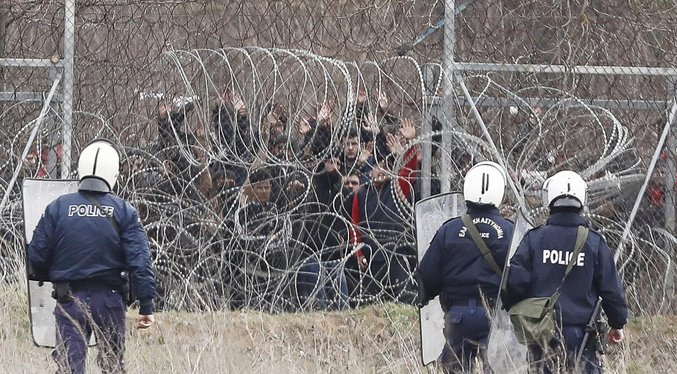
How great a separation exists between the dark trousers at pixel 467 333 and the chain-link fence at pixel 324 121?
72.0 inches

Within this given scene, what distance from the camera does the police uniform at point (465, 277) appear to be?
22.9 ft

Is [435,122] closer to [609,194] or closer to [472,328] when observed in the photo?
[609,194]

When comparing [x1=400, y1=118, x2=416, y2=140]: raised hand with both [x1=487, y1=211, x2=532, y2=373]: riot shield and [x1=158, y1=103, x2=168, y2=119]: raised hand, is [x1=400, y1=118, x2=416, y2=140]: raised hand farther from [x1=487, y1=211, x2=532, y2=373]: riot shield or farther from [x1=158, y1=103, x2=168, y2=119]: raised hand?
[x1=487, y1=211, x2=532, y2=373]: riot shield

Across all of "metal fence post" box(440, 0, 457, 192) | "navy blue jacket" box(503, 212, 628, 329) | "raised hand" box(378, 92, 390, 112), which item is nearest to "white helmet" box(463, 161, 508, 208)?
"navy blue jacket" box(503, 212, 628, 329)

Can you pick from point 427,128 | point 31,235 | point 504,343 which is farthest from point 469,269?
→ point 31,235

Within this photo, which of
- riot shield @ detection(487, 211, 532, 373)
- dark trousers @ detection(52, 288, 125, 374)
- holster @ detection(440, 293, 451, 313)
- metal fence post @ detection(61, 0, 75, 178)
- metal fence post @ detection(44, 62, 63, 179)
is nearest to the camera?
dark trousers @ detection(52, 288, 125, 374)

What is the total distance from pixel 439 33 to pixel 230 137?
1619 mm

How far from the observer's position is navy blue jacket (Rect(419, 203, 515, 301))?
6.97 m

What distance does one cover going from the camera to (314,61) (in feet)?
29.0

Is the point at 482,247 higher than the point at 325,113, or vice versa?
the point at 325,113

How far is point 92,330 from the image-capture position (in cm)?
686

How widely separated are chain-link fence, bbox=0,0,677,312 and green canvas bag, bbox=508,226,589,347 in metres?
2.24

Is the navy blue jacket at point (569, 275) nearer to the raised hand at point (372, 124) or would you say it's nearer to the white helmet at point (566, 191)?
the white helmet at point (566, 191)

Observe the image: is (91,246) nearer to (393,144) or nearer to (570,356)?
(570,356)
